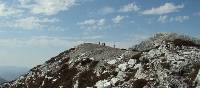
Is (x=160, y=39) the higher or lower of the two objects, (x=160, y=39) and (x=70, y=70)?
the higher

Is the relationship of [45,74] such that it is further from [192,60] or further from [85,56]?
[192,60]

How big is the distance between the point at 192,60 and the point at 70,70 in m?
20.8

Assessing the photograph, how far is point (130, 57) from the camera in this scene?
139ft

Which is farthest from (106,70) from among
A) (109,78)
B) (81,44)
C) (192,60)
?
(81,44)

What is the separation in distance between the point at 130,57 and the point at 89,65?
7562mm

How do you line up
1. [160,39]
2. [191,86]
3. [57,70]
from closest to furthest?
[191,86] → [160,39] → [57,70]

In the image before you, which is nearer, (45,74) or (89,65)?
(89,65)

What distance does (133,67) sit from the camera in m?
38.4

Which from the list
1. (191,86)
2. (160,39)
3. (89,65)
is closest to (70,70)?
(89,65)

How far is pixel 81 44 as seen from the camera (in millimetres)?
61562

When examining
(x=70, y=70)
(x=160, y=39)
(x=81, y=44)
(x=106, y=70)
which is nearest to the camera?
(x=106, y=70)

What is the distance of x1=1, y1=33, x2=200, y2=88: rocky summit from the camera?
3303cm

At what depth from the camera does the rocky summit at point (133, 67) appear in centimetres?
3303

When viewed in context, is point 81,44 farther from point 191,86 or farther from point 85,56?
point 191,86
